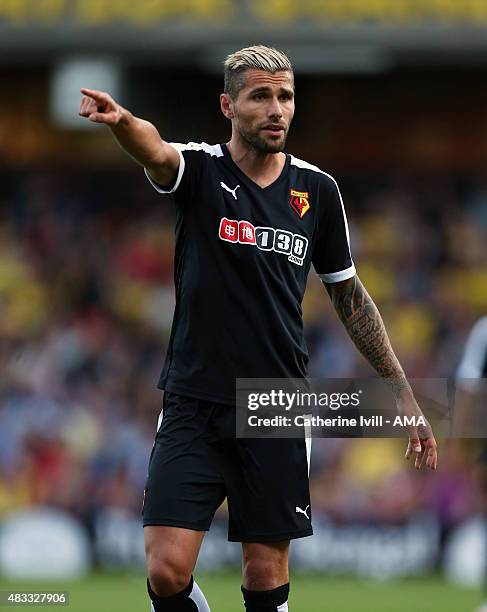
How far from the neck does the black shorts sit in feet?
3.13

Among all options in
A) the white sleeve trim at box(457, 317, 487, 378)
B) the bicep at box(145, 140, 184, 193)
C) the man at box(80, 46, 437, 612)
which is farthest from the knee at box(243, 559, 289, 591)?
the white sleeve trim at box(457, 317, 487, 378)

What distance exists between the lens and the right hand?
4.73m

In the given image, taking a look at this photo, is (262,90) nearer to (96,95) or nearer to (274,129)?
(274,129)

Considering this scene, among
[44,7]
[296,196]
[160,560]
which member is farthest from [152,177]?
[44,7]

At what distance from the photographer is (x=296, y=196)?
18.2 ft

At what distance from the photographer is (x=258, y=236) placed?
5.36m

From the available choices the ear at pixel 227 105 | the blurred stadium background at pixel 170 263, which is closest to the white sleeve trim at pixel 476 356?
the blurred stadium background at pixel 170 263

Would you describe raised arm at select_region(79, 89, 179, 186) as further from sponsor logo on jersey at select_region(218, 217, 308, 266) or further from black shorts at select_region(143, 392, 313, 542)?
black shorts at select_region(143, 392, 313, 542)

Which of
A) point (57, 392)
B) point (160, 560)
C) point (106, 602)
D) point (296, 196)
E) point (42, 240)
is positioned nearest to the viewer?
point (160, 560)

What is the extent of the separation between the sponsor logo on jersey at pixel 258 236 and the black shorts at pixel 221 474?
25.9 inches

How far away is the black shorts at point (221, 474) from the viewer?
206 inches

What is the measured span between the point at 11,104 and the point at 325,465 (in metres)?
7.22

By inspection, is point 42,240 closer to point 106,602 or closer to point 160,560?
point 106,602

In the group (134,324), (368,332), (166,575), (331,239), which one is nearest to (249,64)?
(331,239)
